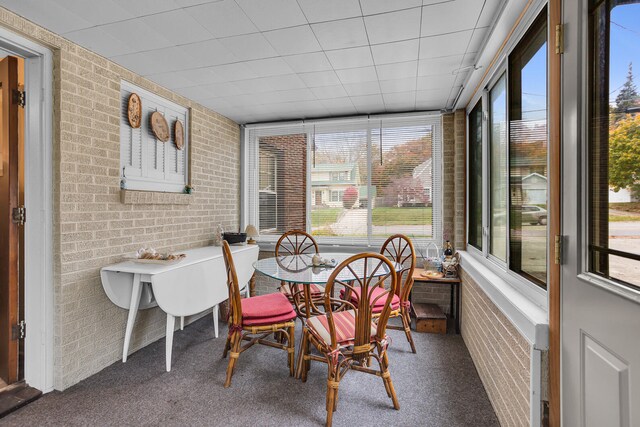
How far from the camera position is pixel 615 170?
98 cm

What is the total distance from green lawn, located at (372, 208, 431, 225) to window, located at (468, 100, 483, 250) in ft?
1.81

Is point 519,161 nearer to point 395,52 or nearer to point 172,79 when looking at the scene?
point 395,52

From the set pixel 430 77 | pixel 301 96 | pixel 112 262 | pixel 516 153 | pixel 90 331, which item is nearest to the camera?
pixel 516 153

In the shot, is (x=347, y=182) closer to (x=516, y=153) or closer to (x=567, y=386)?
(x=516, y=153)

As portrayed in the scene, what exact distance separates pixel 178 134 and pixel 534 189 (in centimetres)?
296

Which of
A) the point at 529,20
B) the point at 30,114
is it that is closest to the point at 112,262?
the point at 30,114

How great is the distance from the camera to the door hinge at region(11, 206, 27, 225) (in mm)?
2006

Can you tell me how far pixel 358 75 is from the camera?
2611mm

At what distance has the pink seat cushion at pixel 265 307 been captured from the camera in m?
2.16

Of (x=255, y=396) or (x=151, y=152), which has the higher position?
(x=151, y=152)

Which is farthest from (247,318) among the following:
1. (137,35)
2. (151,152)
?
(137,35)

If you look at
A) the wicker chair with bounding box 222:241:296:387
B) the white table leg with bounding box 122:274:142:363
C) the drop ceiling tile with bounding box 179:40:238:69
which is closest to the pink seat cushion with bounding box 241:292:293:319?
the wicker chair with bounding box 222:241:296:387

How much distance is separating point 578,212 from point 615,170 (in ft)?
0.70

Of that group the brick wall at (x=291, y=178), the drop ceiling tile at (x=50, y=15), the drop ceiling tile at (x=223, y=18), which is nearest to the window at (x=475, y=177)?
the brick wall at (x=291, y=178)
